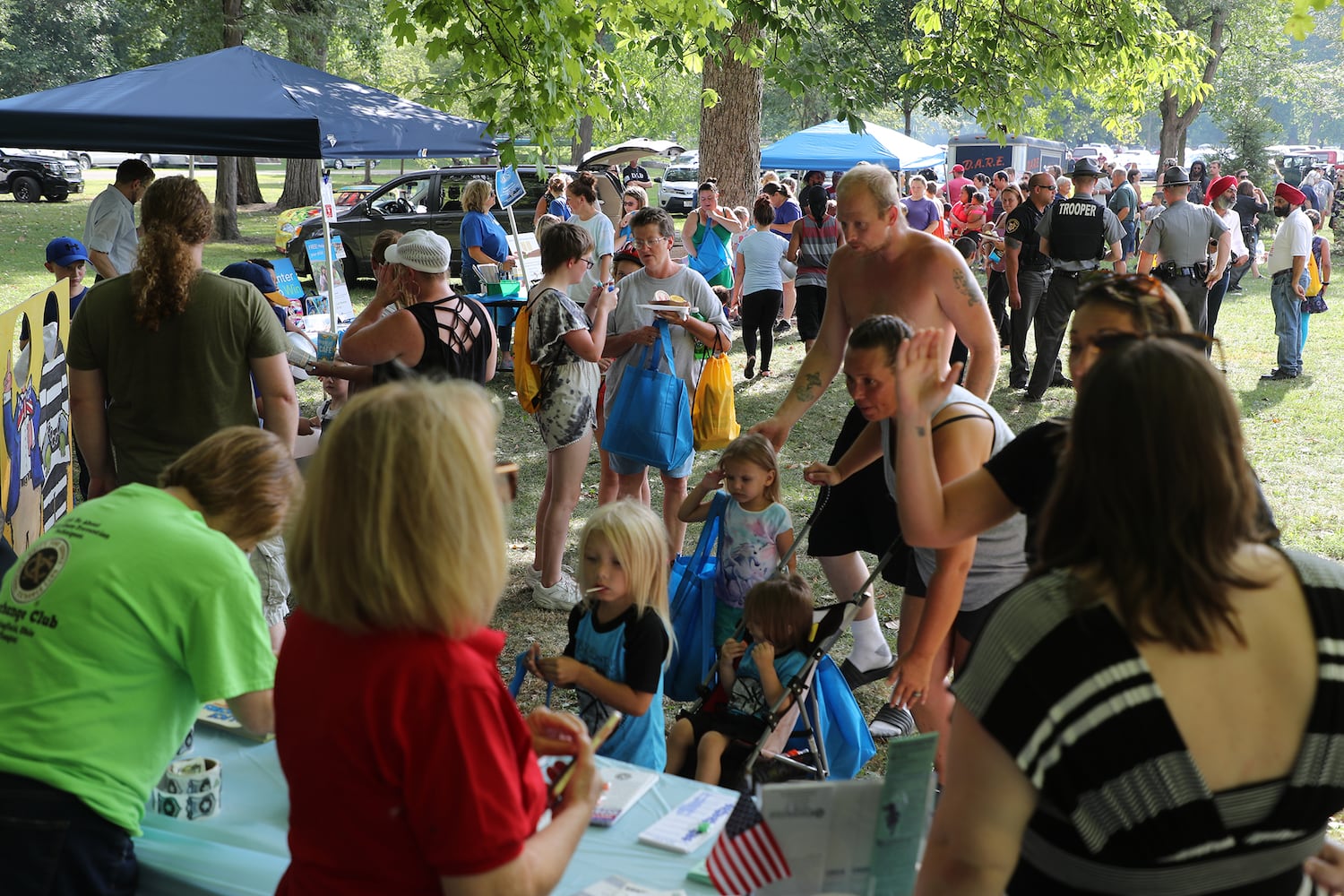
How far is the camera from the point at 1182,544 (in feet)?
4.53

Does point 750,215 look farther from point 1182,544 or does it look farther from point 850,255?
point 1182,544

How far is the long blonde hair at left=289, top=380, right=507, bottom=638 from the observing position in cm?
149

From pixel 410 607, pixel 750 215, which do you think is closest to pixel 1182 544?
pixel 410 607

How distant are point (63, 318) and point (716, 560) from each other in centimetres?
338

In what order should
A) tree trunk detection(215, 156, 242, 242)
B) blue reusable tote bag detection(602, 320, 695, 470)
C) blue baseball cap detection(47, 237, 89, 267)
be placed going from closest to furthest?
1. blue reusable tote bag detection(602, 320, 695, 470)
2. blue baseball cap detection(47, 237, 89, 267)
3. tree trunk detection(215, 156, 242, 242)

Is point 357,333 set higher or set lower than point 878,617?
higher

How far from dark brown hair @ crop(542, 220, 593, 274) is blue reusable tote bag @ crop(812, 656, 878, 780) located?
239 cm

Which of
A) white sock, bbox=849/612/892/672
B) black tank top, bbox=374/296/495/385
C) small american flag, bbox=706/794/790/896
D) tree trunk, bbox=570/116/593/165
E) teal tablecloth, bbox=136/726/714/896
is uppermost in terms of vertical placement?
tree trunk, bbox=570/116/593/165

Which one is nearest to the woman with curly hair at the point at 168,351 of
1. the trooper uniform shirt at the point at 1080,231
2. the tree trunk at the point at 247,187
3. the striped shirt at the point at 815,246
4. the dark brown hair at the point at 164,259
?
the dark brown hair at the point at 164,259

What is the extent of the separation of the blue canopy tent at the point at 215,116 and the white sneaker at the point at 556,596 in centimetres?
343

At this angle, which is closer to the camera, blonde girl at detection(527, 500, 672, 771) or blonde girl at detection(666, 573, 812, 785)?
blonde girl at detection(527, 500, 672, 771)

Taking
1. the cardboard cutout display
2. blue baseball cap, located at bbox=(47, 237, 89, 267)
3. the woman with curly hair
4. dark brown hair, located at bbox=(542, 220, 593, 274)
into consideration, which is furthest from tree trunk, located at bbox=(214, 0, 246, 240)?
the woman with curly hair

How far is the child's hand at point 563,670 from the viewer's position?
3.26 m

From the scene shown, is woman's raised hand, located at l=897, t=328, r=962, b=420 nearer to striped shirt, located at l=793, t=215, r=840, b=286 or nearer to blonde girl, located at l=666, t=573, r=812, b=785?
blonde girl, located at l=666, t=573, r=812, b=785
